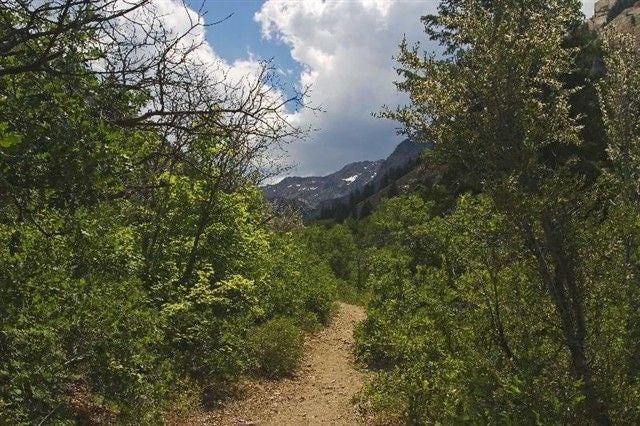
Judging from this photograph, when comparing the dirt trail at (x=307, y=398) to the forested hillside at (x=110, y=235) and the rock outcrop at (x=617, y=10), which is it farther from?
the rock outcrop at (x=617, y=10)

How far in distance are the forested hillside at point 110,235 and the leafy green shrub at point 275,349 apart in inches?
2.0

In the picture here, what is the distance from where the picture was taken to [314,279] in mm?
28016

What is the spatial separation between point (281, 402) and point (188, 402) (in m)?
3.23

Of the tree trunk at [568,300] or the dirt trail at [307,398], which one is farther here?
the dirt trail at [307,398]

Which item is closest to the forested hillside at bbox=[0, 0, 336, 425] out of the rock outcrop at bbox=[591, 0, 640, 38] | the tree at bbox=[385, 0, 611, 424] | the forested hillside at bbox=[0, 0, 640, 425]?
the forested hillside at bbox=[0, 0, 640, 425]

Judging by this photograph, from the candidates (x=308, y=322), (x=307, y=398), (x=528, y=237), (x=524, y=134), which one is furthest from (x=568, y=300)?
(x=308, y=322)

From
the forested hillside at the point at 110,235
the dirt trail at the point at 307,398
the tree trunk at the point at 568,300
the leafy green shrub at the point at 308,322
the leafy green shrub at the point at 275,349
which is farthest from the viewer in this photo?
the leafy green shrub at the point at 308,322

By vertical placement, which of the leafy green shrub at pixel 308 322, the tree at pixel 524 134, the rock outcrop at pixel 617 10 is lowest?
the leafy green shrub at pixel 308 322

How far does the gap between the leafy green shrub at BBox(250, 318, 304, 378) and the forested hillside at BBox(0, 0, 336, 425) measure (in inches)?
2.0

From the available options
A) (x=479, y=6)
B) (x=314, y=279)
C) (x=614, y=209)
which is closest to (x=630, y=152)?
(x=614, y=209)

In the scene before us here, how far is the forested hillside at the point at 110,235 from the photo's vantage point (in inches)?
145

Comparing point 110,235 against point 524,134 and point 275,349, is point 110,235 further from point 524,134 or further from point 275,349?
point 275,349

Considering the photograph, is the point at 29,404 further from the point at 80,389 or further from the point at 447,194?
the point at 447,194

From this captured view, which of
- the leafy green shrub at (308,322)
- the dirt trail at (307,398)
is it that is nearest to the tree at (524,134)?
the dirt trail at (307,398)
